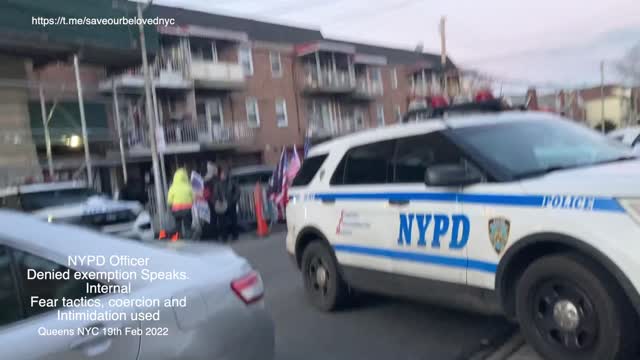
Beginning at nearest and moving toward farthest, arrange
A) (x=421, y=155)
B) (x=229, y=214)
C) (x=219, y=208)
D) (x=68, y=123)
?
1. (x=421, y=155)
2. (x=219, y=208)
3. (x=229, y=214)
4. (x=68, y=123)

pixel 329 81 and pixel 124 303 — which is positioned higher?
pixel 329 81

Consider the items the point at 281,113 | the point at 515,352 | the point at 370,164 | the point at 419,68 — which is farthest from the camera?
the point at 419,68

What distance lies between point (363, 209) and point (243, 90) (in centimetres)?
2828

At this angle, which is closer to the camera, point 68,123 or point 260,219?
point 260,219

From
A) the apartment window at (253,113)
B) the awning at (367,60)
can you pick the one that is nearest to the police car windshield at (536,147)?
the apartment window at (253,113)

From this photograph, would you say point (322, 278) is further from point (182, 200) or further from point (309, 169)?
point (182, 200)

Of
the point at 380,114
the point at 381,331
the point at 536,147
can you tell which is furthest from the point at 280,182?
the point at 380,114

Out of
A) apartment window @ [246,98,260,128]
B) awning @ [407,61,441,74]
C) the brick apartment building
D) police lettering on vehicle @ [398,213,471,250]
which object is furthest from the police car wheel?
awning @ [407,61,441,74]

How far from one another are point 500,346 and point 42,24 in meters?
15.7

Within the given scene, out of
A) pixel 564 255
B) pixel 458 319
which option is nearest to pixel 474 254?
pixel 564 255

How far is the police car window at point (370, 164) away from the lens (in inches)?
208

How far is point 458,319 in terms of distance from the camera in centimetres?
550

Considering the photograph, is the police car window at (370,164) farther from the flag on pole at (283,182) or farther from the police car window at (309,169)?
the flag on pole at (283,182)

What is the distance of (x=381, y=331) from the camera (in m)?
5.36
